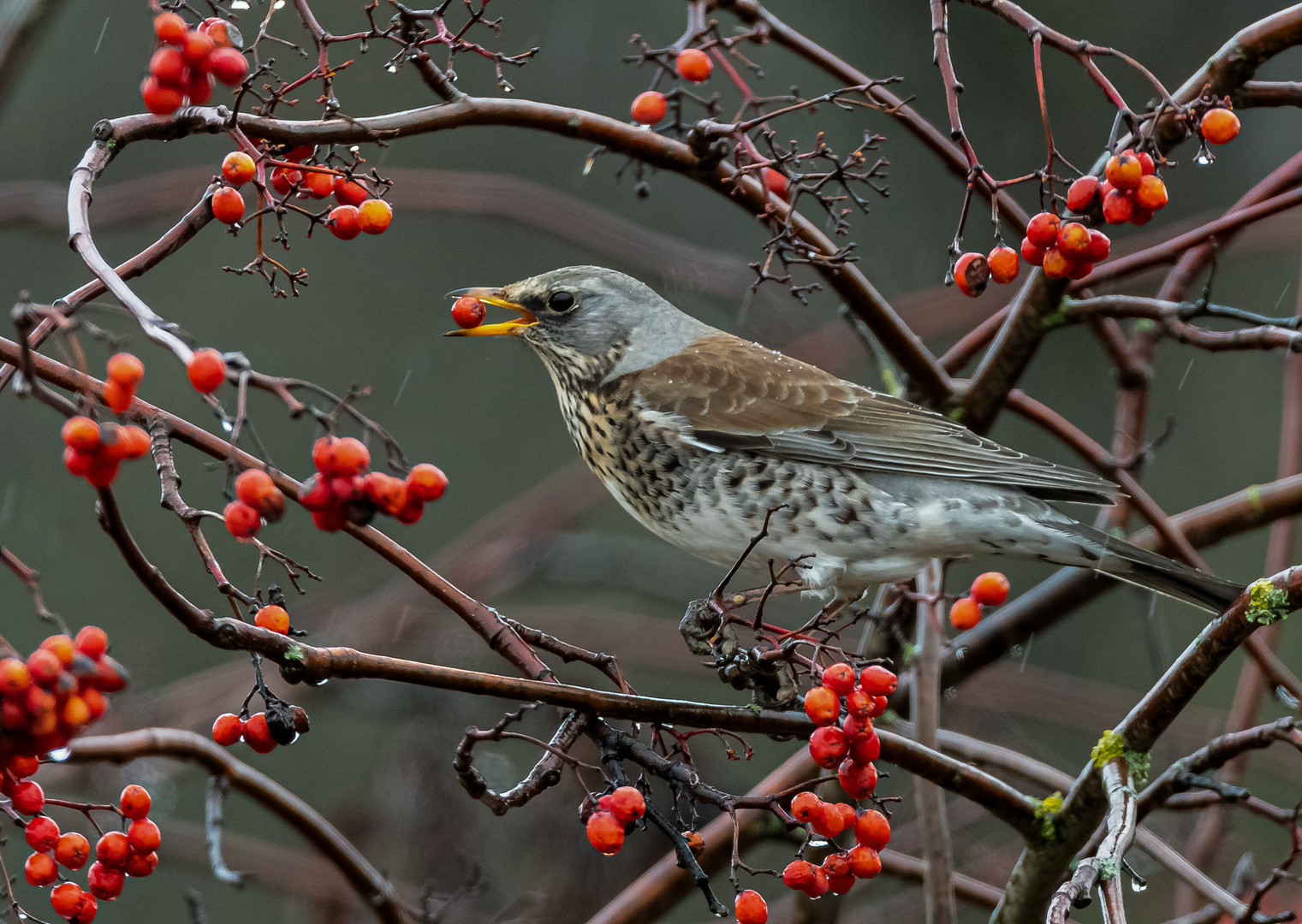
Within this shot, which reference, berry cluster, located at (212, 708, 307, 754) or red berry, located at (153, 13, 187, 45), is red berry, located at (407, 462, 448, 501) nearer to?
berry cluster, located at (212, 708, 307, 754)

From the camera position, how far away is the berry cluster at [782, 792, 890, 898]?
4.93 ft

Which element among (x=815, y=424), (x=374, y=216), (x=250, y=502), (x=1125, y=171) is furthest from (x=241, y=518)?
(x=815, y=424)

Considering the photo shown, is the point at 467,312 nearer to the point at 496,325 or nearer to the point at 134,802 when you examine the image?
the point at 496,325

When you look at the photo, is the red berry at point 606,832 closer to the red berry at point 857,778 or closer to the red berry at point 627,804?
the red berry at point 627,804

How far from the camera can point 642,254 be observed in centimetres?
322

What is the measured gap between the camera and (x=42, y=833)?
143cm

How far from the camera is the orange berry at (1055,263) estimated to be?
1715 millimetres

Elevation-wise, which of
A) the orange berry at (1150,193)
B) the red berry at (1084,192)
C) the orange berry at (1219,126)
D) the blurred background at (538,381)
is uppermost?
the orange berry at (1219,126)

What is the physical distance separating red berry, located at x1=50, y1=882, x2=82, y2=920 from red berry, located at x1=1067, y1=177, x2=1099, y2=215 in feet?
4.92

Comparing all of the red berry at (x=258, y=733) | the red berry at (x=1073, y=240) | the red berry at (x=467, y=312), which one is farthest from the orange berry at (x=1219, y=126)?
the red berry at (x=258, y=733)

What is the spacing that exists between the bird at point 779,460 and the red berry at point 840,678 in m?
1.03

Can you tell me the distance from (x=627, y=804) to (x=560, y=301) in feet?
5.25

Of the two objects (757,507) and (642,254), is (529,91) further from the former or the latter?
(757,507)

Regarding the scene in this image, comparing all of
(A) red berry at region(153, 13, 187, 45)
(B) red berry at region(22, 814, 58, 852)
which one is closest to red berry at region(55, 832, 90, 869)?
(B) red berry at region(22, 814, 58, 852)
